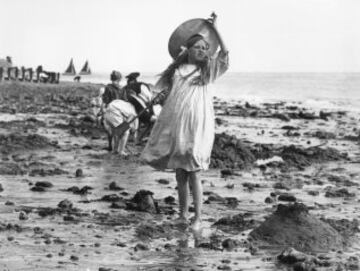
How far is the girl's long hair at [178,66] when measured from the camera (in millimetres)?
7309

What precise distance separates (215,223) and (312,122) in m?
19.0

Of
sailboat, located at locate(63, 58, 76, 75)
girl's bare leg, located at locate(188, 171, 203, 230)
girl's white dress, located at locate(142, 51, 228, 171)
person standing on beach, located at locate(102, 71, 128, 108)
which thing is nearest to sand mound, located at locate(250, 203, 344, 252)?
girl's bare leg, located at locate(188, 171, 203, 230)

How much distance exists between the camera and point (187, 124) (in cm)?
730

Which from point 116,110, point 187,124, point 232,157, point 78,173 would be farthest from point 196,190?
point 116,110

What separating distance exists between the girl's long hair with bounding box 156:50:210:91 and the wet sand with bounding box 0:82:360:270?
4.10 ft

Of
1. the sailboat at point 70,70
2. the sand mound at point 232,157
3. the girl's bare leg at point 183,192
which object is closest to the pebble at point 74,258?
the girl's bare leg at point 183,192

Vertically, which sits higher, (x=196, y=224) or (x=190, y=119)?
(x=190, y=119)

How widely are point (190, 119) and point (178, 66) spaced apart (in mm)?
591

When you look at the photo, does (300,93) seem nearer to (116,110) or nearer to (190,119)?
(116,110)

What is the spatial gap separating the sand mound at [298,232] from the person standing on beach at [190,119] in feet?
2.38

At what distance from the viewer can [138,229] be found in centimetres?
689

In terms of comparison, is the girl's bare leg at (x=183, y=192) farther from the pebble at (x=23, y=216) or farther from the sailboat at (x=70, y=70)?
the sailboat at (x=70, y=70)

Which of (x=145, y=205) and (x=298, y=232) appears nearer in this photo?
(x=298, y=232)

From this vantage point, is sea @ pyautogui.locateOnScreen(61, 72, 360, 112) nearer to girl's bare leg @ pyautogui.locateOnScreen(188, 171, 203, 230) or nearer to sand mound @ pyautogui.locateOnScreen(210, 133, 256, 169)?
sand mound @ pyautogui.locateOnScreen(210, 133, 256, 169)
